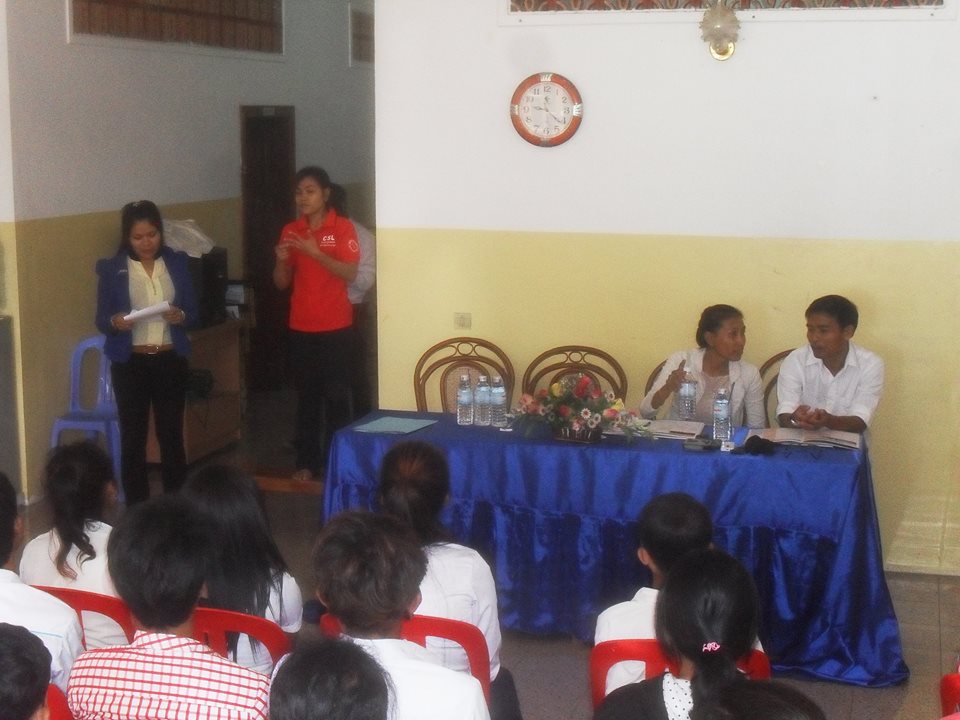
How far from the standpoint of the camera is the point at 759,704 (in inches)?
65.1

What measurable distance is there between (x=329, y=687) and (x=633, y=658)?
1.00 meters

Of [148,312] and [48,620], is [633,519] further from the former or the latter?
[148,312]

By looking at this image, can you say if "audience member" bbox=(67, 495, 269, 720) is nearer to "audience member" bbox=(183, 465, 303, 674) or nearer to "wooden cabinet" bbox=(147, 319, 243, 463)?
"audience member" bbox=(183, 465, 303, 674)

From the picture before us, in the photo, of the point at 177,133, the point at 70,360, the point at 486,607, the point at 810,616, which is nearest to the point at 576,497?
the point at 810,616

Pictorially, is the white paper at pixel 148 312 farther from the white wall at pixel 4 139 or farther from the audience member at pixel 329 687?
the audience member at pixel 329 687

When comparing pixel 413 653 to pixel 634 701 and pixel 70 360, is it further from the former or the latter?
pixel 70 360

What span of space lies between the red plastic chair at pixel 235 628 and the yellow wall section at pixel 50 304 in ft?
11.8

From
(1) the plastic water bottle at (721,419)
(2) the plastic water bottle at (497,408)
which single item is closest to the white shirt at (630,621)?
(1) the plastic water bottle at (721,419)

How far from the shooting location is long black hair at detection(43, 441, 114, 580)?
3.01 metres

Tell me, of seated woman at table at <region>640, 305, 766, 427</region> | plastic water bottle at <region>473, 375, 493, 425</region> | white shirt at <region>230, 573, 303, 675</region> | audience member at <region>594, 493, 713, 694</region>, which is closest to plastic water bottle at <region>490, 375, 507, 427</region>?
plastic water bottle at <region>473, 375, 493, 425</region>

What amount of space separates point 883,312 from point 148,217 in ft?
10.6

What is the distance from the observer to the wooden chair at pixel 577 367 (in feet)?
17.9

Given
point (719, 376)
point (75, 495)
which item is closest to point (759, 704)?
point (75, 495)

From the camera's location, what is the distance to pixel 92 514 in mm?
3129
